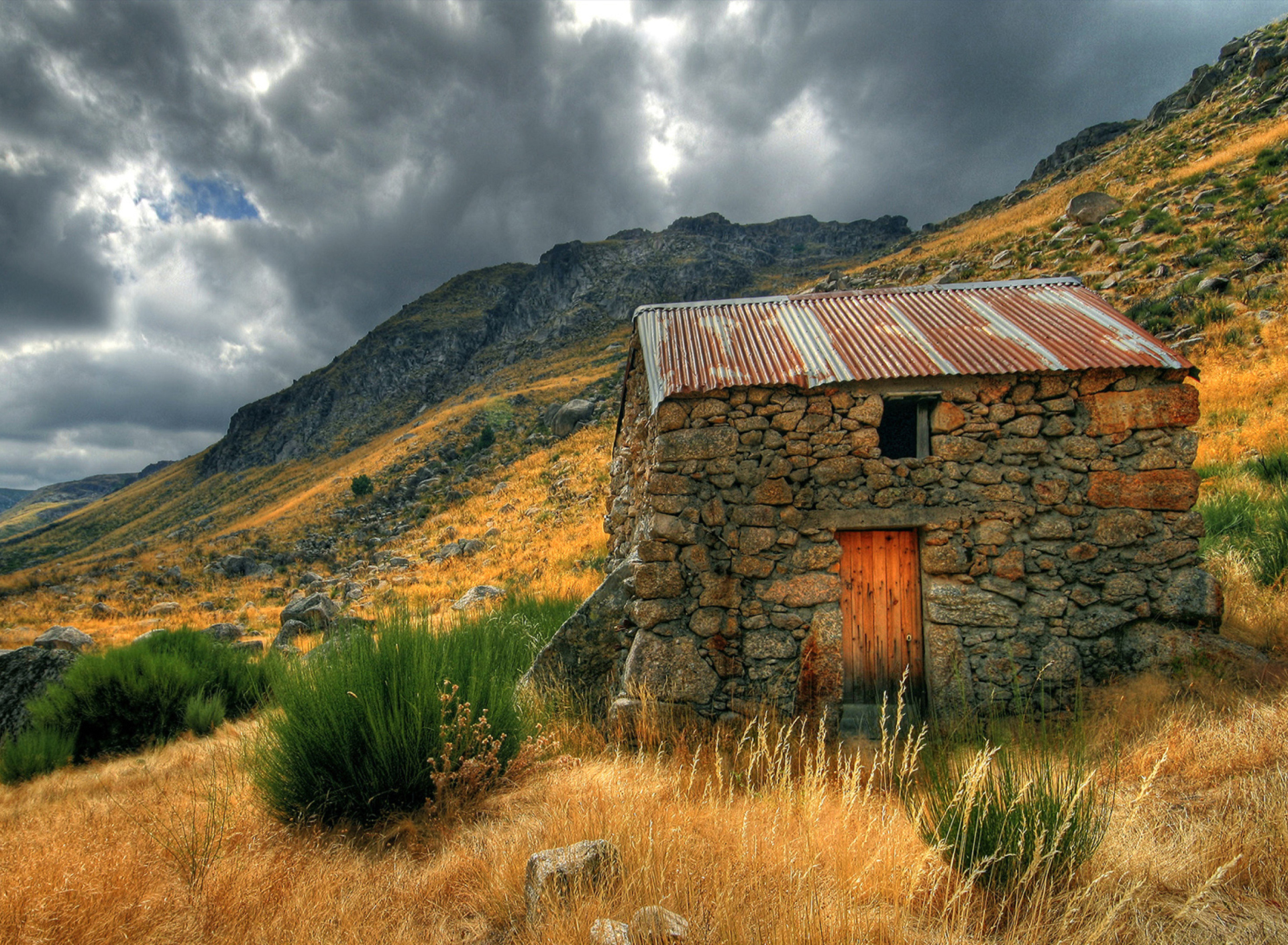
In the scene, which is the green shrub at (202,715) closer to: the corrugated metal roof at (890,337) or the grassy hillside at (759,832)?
the grassy hillside at (759,832)

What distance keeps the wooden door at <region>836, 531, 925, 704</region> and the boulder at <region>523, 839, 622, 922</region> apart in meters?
3.67

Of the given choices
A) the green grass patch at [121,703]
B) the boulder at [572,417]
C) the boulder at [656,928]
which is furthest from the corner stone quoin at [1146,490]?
the boulder at [572,417]

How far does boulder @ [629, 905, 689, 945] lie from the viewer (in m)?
2.26

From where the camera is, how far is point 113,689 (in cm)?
770

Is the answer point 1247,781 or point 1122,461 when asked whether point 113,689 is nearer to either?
point 1247,781

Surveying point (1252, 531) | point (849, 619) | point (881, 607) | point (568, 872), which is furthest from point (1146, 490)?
point (568, 872)

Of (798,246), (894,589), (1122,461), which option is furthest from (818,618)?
(798,246)

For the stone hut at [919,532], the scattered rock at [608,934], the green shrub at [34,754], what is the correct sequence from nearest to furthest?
the scattered rock at [608,934]
the stone hut at [919,532]
the green shrub at [34,754]

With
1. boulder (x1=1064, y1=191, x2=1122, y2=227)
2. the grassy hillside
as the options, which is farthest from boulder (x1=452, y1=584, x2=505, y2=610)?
boulder (x1=1064, y1=191, x2=1122, y2=227)

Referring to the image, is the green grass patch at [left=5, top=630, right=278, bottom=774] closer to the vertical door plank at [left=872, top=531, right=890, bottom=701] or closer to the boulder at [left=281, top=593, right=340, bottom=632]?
the boulder at [left=281, top=593, right=340, bottom=632]

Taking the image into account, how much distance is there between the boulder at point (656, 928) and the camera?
7.42 ft

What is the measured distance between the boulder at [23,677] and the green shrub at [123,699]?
0.35 m

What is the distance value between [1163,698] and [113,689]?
38.8 feet

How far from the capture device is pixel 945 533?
18.4ft
